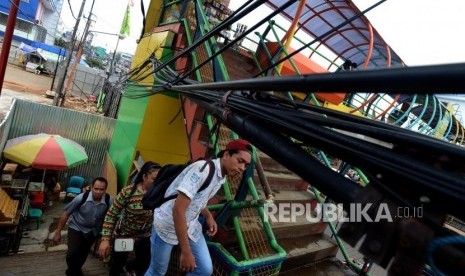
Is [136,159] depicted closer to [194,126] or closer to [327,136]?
[194,126]

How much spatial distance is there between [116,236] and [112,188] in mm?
2932

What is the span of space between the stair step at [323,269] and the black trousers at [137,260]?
213 cm

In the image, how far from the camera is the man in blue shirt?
4422mm

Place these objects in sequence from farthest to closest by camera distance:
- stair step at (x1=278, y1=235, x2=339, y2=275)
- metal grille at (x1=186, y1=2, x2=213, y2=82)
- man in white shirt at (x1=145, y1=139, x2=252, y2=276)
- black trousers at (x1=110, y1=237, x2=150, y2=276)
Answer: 1. metal grille at (x1=186, y1=2, x2=213, y2=82)
2. black trousers at (x1=110, y1=237, x2=150, y2=276)
3. stair step at (x1=278, y1=235, x2=339, y2=275)
4. man in white shirt at (x1=145, y1=139, x2=252, y2=276)

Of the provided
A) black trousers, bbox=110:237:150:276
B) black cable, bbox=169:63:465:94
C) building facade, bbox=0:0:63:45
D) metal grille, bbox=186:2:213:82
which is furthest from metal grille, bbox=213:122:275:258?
building facade, bbox=0:0:63:45

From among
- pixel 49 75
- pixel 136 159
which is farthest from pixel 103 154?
pixel 49 75


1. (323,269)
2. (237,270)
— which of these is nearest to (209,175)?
(237,270)

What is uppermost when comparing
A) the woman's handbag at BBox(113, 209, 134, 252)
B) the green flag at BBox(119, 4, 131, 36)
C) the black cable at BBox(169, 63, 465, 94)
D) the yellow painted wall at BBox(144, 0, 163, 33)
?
the green flag at BBox(119, 4, 131, 36)

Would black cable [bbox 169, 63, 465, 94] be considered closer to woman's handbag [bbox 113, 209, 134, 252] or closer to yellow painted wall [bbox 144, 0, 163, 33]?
woman's handbag [bbox 113, 209, 134, 252]

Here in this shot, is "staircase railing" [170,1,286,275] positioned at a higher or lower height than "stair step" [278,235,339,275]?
higher

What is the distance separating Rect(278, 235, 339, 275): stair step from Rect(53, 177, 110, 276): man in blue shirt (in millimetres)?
2964

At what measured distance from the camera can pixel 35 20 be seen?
41.2 metres

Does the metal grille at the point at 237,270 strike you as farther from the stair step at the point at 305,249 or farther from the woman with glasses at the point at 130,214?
the woman with glasses at the point at 130,214

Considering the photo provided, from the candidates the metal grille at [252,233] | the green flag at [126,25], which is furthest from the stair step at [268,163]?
the green flag at [126,25]
